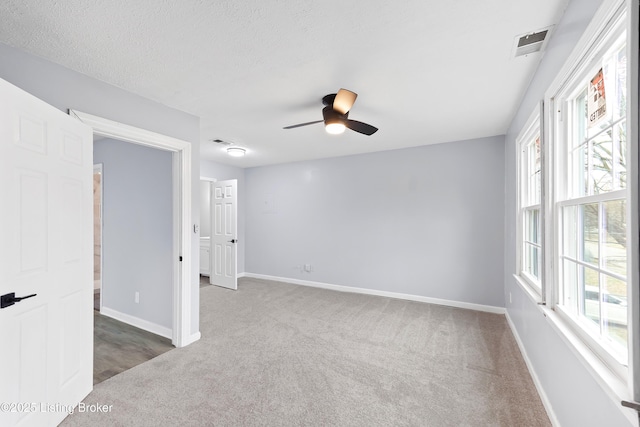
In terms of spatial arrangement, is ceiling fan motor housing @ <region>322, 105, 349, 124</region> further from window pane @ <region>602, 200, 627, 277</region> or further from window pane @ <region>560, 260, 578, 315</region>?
window pane @ <region>560, 260, 578, 315</region>

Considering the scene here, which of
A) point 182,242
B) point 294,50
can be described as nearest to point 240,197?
point 182,242

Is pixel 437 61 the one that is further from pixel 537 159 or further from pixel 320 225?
pixel 320 225

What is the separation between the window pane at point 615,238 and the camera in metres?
1.17

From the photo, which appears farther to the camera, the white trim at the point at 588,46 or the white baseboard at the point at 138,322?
the white baseboard at the point at 138,322

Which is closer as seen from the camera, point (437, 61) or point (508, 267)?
point (437, 61)

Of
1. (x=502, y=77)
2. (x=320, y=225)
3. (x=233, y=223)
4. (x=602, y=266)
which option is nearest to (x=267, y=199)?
(x=233, y=223)

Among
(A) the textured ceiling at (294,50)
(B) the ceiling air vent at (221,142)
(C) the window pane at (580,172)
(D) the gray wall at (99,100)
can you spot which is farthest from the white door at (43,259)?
(C) the window pane at (580,172)

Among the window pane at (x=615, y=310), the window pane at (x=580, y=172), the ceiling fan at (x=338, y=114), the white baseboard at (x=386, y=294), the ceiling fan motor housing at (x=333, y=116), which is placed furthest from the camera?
the white baseboard at (x=386, y=294)

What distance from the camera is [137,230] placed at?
3387mm

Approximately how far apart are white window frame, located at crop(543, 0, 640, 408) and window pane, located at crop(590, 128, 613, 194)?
1.17 ft

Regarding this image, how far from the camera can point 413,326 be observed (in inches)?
131

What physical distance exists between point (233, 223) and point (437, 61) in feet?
13.7

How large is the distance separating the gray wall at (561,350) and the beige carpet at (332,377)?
266mm

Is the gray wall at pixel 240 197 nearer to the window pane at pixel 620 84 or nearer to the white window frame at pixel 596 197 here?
the white window frame at pixel 596 197
